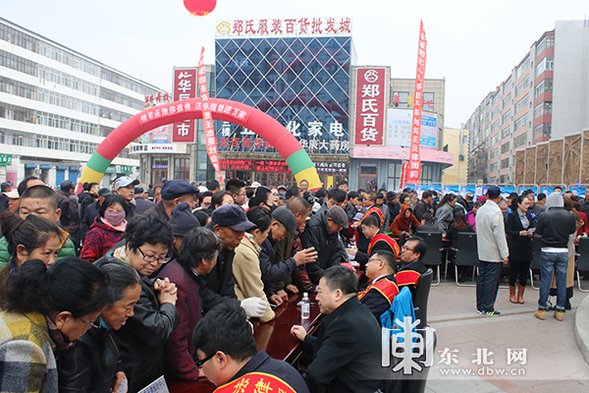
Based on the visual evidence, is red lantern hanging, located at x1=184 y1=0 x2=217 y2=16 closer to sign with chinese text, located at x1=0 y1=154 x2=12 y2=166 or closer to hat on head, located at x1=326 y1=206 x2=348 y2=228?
hat on head, located at x1=326 y1=206 x2=348 y2=228

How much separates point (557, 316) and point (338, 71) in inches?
795

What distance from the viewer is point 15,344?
1168mm

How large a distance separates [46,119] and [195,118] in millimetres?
25854

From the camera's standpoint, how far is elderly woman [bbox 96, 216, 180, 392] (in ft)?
5.56

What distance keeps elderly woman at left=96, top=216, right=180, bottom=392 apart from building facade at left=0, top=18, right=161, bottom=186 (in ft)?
109

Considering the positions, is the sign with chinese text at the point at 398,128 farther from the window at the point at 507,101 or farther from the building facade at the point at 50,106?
the window at the point at 507,101

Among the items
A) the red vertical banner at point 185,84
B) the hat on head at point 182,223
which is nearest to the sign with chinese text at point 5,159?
the red vertical banner at point 185,84

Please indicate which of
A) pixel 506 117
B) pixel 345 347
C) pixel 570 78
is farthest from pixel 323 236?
pixel 506 117

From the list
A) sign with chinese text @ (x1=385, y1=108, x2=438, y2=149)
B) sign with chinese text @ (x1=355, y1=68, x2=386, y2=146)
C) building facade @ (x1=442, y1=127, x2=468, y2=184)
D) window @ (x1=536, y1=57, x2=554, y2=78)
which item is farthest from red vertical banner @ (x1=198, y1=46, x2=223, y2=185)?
window @ (x1=536, y1=57, x2=554, y2=78)

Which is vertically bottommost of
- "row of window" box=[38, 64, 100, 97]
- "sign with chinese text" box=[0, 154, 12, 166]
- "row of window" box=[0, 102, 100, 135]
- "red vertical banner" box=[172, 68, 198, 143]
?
"sign with chinese text" box=[0, 154, 12, 166]

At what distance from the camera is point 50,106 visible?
3309cm

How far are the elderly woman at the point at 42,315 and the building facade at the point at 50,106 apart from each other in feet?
111

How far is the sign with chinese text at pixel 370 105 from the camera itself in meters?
23.0

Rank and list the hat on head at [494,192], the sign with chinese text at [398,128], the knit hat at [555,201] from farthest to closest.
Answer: the sign with chinese text at [398,128] < the knit hat at [555,201] < the hat on head at [494,192]
